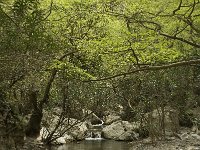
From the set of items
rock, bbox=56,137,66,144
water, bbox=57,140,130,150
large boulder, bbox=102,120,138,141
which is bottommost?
water, bbox=57,140,130,150

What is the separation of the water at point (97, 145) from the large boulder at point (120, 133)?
1137 millimetres

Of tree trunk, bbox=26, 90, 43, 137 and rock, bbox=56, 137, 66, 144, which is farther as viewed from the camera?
rock, bbox=56, 137, 66, 144

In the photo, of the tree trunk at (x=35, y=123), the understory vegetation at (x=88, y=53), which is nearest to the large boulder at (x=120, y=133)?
the understory vegetation at (x=88, y=53)

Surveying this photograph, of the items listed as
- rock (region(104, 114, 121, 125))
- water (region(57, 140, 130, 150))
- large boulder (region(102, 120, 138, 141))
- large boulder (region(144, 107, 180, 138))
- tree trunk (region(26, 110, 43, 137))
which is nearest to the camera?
tree trunk (region(26, 110, 43, 137))

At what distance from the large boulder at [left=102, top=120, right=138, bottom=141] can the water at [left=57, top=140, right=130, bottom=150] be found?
114 cm

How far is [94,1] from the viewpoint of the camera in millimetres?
14109

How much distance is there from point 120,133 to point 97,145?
381cm

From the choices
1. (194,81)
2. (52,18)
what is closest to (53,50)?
(52,18)

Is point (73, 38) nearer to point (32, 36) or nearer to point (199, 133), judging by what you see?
point (32, 36)

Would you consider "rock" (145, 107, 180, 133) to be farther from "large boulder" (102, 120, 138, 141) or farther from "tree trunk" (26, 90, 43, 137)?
"tree trunk" (26, 90, 43, 137)

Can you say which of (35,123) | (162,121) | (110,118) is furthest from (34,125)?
(110,118)

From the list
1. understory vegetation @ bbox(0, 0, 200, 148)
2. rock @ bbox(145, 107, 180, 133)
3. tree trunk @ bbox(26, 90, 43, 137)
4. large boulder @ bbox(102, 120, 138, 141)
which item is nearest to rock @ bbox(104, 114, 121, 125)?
large boulder @ bbox(102, 120, 138, 141)

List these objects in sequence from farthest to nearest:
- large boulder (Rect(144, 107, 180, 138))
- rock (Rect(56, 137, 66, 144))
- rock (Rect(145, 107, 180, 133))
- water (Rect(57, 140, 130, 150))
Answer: rock (Rect(145, 107, 180, 133)) → large boulder (Rect(144, 107, 180, 138)) → rock (Rect(56, 137, 66, 144)) → water (Rect(57, 140, 130, 150))

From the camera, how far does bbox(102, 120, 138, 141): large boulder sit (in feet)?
81.4
